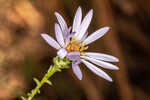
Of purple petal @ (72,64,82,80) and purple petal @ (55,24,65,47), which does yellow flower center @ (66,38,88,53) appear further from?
purple petal @ (72,64,82,80)

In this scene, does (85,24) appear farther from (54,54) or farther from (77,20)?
(54,54)

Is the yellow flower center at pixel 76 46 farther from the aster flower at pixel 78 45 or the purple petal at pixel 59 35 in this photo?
the purple petal at pixel 59 35

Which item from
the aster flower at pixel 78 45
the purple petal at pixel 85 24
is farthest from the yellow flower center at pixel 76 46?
the purple petal at pixel 85 24

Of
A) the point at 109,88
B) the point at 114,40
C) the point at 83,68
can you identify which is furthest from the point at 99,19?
the point at 109,88

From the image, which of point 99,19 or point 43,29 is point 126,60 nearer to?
point 99,19

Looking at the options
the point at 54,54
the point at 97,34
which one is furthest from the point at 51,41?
the point at 54,54
